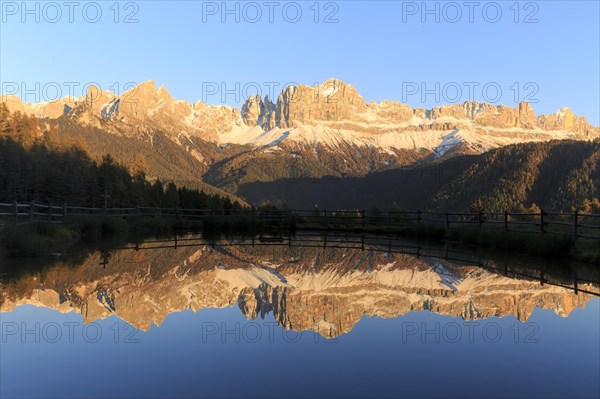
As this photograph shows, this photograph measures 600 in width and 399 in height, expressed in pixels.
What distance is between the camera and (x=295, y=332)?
8.91 m

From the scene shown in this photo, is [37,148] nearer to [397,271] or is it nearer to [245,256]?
[245,256]

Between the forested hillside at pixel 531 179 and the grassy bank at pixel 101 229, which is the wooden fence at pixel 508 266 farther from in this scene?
the forested hillside at pixel 531 179

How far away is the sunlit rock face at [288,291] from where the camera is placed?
34.1 ft

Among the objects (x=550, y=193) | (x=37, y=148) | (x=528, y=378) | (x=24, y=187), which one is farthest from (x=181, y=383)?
(x=550, y=193)

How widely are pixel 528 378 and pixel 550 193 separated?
585 feet

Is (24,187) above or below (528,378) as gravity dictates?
above

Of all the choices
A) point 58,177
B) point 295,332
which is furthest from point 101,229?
point 58,177

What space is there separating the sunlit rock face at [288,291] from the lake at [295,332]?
53 millimetres

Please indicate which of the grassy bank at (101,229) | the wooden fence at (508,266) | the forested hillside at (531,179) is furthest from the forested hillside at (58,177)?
the forested hillside at (531,179)

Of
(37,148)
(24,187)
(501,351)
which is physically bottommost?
(501,351)

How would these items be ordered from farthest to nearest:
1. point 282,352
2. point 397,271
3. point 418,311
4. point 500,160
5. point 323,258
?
point 500,160 → point 323,258 → point 397,271 → point 418,311 → point 282,352

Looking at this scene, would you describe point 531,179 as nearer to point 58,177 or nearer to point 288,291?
point 58,177

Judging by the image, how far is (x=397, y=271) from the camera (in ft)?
55.3

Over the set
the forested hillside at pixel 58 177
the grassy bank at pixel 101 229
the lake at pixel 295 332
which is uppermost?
the forested hillside at pixel 58 177
